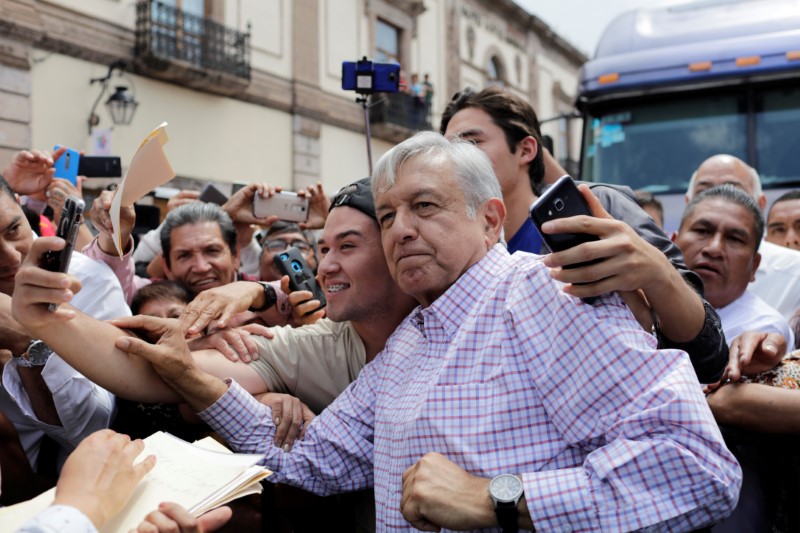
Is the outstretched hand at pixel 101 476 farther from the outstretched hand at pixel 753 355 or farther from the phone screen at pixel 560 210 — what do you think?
the outstretched hand at pixel 753 355

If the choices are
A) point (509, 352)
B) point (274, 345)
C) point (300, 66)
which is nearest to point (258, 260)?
point (274, 345)

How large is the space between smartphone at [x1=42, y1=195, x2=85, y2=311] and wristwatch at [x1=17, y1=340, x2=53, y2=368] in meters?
0.52

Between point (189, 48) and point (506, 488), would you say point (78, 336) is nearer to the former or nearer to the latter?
point (506, 488)

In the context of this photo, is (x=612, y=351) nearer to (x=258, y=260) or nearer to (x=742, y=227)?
(x=742, y=227)

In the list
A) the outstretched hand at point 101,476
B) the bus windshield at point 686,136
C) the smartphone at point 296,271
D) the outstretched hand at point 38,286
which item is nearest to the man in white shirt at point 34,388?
the outstretched hand at point 38,286

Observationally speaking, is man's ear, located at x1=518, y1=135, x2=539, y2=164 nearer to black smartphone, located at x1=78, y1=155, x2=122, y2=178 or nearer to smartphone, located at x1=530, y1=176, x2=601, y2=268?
smartphone, located at x1=530, y1=176, x2=601, y2=268

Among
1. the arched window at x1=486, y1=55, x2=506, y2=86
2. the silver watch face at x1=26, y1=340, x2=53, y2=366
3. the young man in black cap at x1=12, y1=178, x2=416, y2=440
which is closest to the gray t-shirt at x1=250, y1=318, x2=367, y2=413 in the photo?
the young man in black cap at x1=12, y1=178, x2=416, y2=440

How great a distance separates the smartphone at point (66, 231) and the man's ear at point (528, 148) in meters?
1.90

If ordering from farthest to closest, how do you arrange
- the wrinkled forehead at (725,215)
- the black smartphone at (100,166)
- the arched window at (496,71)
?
the arched window at (496,71) → the black smartphone at (100,166) → the wrinkled forehead at (725,215)

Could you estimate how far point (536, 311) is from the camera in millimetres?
1911

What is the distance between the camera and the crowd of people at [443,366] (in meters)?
1.73

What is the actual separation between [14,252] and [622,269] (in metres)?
1.81

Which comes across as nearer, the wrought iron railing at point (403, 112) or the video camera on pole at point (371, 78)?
the video camera on pole at point (371, 78)

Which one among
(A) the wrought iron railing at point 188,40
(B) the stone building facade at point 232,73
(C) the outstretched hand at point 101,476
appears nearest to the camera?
(C) the outstretched hand at point 101,476
